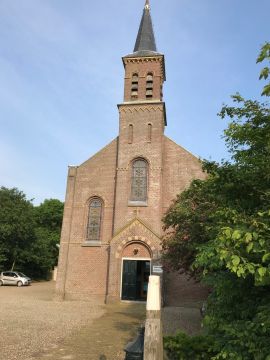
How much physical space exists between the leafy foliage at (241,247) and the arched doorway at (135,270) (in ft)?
55.1

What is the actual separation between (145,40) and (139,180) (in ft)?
36.8

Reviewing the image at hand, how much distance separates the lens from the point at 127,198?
2328 cm

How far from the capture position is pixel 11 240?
4041 centimetres

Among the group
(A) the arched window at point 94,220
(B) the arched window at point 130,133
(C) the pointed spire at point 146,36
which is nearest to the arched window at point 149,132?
(B) the arched window at point 130,133

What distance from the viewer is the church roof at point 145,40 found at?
26688mm

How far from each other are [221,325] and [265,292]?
0.65 m

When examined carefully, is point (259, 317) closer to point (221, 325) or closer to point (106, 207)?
point (221, 325)

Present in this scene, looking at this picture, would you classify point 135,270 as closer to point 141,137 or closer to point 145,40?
point 141,137

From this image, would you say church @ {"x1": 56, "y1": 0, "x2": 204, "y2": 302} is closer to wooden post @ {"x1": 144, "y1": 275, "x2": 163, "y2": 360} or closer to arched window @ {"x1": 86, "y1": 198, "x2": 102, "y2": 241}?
arched window @ {"x1": 86, "y1": 198, "x2": 102, "y2": 241}

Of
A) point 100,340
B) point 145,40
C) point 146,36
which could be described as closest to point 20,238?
point 145,40

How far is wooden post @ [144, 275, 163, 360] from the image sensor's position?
Result: 4.65 meters

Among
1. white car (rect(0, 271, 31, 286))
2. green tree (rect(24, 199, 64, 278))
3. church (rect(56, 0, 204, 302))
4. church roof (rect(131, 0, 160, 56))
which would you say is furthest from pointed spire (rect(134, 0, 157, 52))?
green tree (rect(24, 199, 64, 278))

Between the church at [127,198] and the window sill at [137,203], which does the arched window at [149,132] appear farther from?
the window sill at [137,203]

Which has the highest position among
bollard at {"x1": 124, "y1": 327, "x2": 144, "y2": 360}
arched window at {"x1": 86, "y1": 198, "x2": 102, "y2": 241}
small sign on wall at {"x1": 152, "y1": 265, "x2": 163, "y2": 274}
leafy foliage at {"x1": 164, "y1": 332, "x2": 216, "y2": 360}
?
arched window at {"x1": 86, "y1": 198, "x2": 102, "y2": 241}
